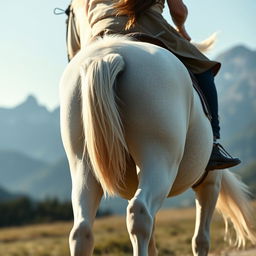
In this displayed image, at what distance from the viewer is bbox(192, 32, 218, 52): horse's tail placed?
5.82 metres

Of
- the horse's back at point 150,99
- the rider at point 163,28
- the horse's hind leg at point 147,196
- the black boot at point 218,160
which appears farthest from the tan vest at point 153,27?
the horse's hind leg at point 147,196

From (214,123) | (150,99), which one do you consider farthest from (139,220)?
(214,123)

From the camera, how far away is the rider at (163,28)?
177 inches

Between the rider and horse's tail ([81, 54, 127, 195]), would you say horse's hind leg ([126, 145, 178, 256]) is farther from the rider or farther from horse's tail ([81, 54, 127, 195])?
the rider

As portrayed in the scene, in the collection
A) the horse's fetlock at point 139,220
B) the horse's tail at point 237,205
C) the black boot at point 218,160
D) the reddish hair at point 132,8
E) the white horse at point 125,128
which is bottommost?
the horse's tail at point 237,205

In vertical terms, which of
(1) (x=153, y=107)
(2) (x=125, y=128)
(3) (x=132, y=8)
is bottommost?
(2) (x=125, y=128)

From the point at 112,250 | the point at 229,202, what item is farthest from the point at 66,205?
the point at 229,202

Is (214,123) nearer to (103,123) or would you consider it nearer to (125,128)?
(125,128)

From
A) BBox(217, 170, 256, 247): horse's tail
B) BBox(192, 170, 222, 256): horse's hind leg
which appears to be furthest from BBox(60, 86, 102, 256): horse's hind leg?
BBox(217, 170, 256, 247): horse's tail

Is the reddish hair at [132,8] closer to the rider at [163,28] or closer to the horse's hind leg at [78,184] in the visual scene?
the rider at [163,28]

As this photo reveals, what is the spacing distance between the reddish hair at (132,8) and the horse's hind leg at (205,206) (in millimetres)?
1585

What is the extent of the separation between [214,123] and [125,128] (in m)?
1.39

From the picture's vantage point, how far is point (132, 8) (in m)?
4.47

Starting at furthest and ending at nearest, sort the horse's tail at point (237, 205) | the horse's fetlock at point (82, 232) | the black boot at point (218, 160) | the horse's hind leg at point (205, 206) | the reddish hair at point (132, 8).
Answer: the horse's tail at point (237, 205) → the horse's hind leg at point (205, 206) → the black boot at point (218, 160) → the reddish hair at point (132, 8) → the horse's fetlock at point (82, 232)
